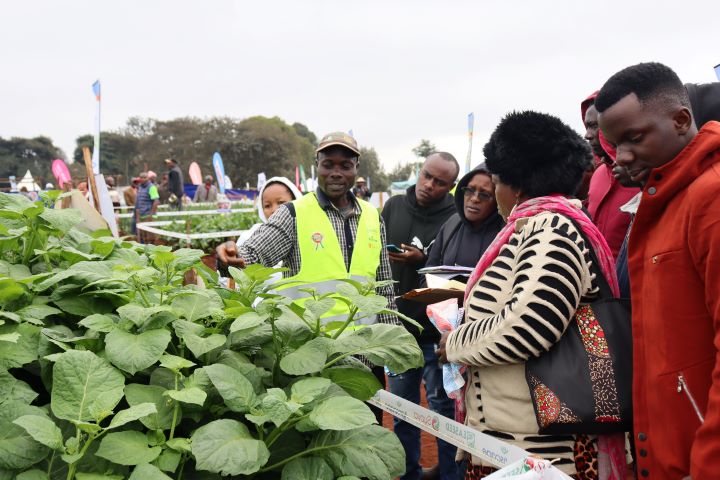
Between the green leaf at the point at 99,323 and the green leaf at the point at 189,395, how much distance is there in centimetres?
21

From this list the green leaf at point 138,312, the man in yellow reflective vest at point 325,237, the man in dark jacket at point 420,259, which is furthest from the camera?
the man in dark jacket at point 420,259

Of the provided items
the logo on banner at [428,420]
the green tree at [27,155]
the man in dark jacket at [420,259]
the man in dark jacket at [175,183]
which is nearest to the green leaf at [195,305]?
the logo on banner at [428,420]

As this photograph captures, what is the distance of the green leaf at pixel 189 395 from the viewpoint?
97 cm

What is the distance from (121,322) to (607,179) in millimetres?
2226

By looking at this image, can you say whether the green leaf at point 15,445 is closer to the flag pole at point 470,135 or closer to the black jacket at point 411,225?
the black jacket at point 411,225

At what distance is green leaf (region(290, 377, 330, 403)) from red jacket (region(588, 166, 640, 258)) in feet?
5.87

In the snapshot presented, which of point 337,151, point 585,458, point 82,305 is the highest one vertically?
point 337,151

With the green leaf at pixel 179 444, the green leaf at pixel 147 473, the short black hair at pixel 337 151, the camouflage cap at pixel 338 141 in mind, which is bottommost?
the green leaf at pixel 147 473

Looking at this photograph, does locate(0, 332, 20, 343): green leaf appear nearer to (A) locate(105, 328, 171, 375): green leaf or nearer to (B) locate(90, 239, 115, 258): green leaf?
(A) locate(105, 328, 171, 375): green leaf

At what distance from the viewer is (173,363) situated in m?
1.05

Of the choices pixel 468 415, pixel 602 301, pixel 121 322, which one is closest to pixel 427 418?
pixel 468 415

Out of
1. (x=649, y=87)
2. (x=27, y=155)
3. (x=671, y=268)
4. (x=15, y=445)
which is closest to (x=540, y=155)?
(x=649, y=87)

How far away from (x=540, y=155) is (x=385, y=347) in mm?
956

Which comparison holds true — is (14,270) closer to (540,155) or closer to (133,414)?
(133,414)
